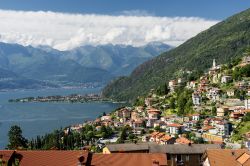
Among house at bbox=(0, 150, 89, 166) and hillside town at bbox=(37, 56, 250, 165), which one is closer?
house at bbox=(0, 150, 89, 166)

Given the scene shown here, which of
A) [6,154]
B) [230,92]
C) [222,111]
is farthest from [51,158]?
[230,92]

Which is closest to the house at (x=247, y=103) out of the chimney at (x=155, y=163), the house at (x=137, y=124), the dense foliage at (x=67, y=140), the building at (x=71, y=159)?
the house at (x=137, y=124)

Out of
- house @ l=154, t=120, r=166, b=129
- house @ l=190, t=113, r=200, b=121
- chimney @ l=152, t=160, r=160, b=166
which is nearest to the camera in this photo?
chimney @ l=152, t=160, r=160, b=166

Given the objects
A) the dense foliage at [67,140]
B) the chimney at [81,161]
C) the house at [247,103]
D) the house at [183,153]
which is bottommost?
the dense foliage at [67,140]

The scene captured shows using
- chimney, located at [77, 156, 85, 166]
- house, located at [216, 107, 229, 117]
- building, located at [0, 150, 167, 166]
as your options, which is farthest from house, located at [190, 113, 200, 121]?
chimney, located at [77, 156, 85, 166]

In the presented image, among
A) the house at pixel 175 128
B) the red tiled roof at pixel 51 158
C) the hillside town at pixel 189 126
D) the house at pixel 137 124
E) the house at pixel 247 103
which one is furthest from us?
the house at pixel 137 124

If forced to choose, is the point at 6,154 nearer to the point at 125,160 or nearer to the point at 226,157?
the point at 125,160

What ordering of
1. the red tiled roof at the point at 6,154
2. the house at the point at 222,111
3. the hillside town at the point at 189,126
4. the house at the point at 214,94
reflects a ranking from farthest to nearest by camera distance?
the house at the point at 214,94 < the house at the point at 222,111 < the hillside town at the point at 189,126 < the red tiled roof at the point at 6,154

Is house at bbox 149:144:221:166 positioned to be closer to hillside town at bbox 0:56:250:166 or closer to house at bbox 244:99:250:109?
hillside town at bbox 0:56:250:166

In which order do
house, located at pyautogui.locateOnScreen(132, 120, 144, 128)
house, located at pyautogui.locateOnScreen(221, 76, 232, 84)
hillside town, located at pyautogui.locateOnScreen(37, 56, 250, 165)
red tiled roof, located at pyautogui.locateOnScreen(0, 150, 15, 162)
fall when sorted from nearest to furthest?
red tiled roof, located at pyautogui.locateOnScreen(0, 150, 15, 162)
hillside town, located at pyautogui.locateOnScreen(37, 56, 250, 165)
house, located at pyautogui.locateOnScreen(132, 120, 144, 128)
house, located at pyautogui.locateOnScreen(221, 76, 232, 84)

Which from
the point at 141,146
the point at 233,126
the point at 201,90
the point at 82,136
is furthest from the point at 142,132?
the point at 141,146

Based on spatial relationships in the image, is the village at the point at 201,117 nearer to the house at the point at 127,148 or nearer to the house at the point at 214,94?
the house at the point at 214,94

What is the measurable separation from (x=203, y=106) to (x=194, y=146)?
104774 mm

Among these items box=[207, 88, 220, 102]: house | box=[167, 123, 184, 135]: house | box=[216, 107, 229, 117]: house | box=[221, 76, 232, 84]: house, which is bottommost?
box=[167, 123, 184, 135]: house
